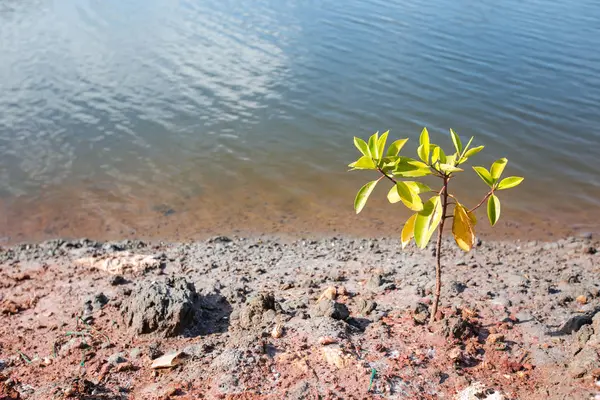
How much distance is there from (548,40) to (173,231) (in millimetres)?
11477

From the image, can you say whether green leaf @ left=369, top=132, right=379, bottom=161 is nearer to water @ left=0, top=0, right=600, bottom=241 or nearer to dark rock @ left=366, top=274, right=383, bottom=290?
dark rock @ left=366, top=274, right=383, bottom=290

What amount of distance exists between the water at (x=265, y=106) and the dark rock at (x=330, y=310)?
9.35ft

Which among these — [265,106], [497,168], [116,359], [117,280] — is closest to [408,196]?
[497,168]

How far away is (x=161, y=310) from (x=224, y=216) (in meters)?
3.38

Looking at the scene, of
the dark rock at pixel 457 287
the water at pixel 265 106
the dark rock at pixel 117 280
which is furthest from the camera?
the water at pixel 265 106

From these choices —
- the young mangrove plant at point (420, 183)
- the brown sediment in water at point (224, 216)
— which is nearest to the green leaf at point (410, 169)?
the young mangrove plant at point (420, 183)

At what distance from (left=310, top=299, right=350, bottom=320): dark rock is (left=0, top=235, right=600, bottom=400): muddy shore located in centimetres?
1

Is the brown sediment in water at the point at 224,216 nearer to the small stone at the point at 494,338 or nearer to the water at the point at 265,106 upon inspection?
the water at the point at 265,106

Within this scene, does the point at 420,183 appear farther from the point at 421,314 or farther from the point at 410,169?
the point at 421,314

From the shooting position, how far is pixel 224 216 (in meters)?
7.17

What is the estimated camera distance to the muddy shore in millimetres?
3289

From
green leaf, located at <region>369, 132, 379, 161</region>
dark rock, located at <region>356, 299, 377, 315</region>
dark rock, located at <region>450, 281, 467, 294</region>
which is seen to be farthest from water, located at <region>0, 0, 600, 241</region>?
green leaf, located at <region>369, 132, 379, 161</region>

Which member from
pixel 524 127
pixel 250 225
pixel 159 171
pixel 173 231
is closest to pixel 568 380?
pixel 250 225

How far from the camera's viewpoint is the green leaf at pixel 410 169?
9.77ft
